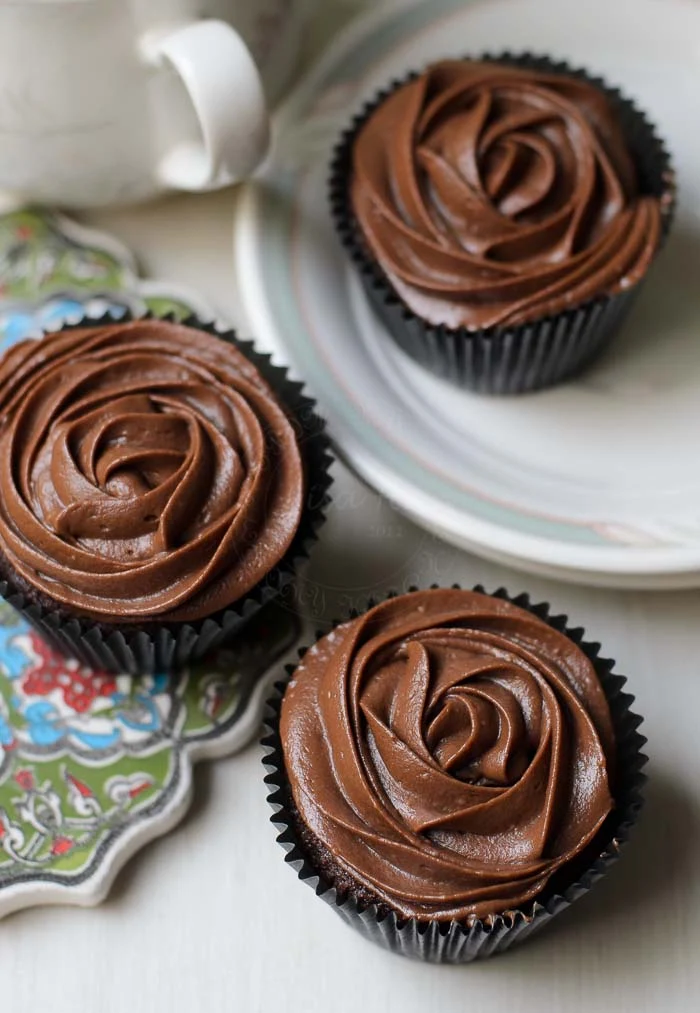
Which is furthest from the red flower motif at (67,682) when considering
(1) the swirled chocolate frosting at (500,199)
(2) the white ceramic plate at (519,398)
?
(1) the swirled chocolate frosting at (500,199)

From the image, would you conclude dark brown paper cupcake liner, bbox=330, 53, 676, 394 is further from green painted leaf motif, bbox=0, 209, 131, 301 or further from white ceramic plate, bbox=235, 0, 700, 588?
green painted leaf motif, bbox=0, 209, 131, 301

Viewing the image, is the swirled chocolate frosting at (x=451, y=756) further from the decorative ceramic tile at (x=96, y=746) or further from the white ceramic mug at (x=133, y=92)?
the white ceramic mug at (x=133, y=92)

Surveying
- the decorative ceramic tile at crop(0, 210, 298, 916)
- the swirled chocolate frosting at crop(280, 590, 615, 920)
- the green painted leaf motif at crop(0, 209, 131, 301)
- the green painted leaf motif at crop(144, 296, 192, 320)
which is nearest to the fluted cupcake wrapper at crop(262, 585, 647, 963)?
the swirled chocolate frosting at crop(280, 590, 615, 920)

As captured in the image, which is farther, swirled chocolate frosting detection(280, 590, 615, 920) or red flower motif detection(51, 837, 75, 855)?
red flower motif detection(51, 837, 75, 855)

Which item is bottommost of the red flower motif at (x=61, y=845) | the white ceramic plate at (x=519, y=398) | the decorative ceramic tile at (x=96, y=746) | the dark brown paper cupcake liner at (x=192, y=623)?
the red flower motif at (x=61, y=845)

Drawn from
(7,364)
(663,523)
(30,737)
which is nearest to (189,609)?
(30,737)

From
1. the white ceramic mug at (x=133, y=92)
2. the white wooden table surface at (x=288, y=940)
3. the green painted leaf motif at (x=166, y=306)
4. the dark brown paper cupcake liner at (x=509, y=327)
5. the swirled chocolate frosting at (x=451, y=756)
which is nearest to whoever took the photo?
the swirled chocolate frosting at (x=451, y=756)
